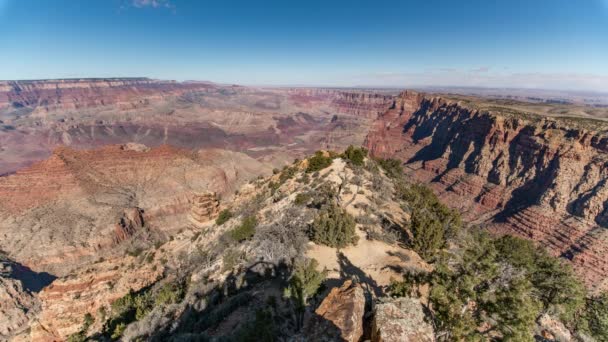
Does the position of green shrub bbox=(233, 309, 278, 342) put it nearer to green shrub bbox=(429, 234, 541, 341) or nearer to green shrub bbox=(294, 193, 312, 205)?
green shrub bbox=(429, 234, 541, 341)

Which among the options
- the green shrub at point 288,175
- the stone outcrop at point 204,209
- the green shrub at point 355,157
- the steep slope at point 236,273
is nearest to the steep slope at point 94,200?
the stone outcrop at point 204,209

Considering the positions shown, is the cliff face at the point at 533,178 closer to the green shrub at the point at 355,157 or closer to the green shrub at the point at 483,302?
the green shrub at the point at 355,157

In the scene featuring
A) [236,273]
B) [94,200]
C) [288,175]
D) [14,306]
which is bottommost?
[14,306]

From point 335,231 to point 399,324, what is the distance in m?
10.7

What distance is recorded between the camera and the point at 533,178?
5197 centimetres

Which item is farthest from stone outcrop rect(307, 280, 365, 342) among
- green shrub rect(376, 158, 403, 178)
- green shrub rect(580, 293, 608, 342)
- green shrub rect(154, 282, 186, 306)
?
green shrub rect(376, 158, 403, 178)

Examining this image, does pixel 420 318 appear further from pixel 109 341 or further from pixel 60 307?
pixel 60 307

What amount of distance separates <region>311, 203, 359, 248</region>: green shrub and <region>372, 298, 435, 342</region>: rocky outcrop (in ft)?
31.1

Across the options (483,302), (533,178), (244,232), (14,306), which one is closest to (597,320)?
(483,302)

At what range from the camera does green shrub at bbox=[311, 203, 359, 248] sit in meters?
18.1

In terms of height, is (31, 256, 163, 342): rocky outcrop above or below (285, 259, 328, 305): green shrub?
below

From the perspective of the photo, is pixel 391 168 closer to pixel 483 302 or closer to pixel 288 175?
pixel 288 175

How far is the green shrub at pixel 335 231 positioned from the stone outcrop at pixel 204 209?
28.9 m

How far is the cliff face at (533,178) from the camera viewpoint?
128 feet
